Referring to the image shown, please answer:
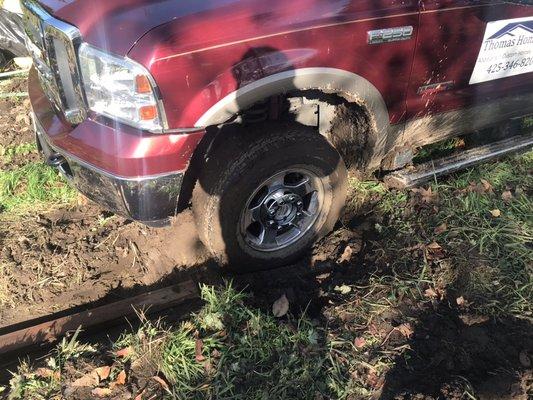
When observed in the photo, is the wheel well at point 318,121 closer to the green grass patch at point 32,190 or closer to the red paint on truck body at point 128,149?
the red paint on truck body at point 128,149

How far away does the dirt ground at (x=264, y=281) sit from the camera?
2418 mm

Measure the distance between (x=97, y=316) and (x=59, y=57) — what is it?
1.57m

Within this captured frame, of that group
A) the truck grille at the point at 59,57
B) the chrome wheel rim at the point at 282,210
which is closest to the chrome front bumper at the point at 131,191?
the truck grille at the point at 59,57

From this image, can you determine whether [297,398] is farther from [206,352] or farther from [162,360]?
[162,360]

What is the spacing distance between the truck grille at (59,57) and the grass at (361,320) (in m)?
1.29

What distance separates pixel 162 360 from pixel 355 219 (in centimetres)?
192

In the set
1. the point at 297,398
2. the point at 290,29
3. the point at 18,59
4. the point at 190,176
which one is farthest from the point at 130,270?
the point at 18,59

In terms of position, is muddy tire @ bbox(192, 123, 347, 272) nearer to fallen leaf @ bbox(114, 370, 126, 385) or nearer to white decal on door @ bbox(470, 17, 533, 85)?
fallen leaf @ bbox(114, 370, 126, 385)

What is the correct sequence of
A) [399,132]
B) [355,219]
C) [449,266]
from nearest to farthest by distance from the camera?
[449,266]
[399,132]
[355,219]

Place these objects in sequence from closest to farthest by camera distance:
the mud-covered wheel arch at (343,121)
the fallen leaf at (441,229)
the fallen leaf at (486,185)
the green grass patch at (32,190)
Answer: the mud-covered wheel arch at (343,121)
the fallen leaf at (441,229)
the fallen leaf at (486,185)
the green grass patch at (32,190)

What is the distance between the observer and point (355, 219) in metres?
3.68

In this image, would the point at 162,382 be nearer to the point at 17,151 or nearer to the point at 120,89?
the point at 120,89

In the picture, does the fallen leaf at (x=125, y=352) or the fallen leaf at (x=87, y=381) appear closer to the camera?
the fallen leaf at (x=87, y=381)

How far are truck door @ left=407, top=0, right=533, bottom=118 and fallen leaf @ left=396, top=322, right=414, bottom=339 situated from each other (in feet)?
4.71
